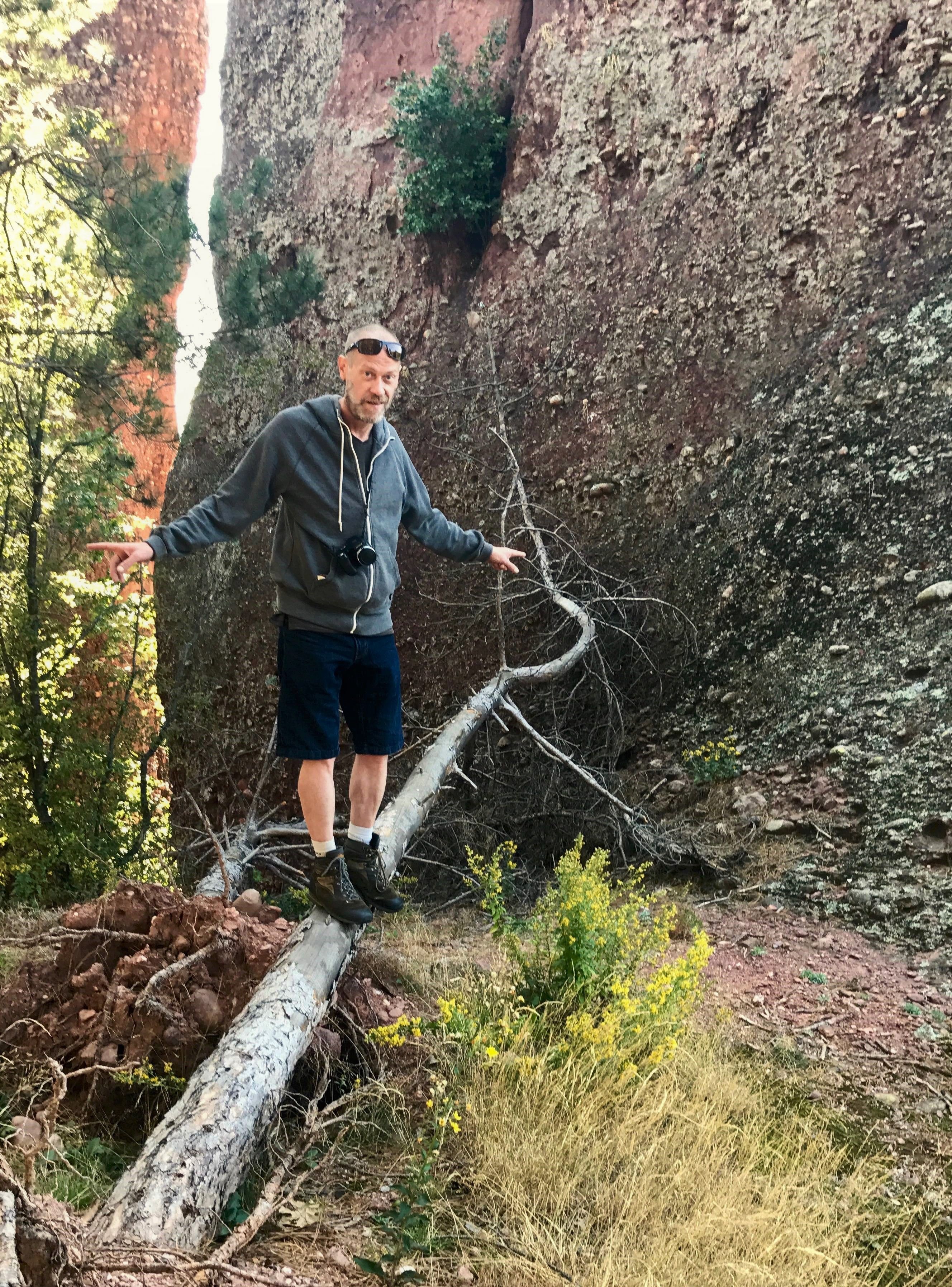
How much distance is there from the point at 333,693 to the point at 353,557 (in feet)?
1.54

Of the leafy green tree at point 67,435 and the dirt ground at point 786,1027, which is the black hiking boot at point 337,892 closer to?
the dirt ground at point 786,1027

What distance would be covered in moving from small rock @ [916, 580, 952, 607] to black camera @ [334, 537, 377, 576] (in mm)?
3748

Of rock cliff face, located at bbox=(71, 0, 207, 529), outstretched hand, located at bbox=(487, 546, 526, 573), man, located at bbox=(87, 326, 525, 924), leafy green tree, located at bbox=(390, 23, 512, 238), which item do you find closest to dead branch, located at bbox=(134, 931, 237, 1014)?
man, located at bbox=(87, 326, 525, 924)

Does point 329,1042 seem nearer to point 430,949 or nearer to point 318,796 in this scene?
point 318,796

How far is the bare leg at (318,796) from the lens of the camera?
2.99m

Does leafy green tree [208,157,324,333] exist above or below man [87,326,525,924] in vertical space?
above

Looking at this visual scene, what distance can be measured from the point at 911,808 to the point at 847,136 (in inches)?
210

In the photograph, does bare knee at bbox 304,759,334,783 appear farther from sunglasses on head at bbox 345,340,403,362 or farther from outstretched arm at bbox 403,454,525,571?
sunglasses on head at bbox 345,340,403,362

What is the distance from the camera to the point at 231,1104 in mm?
2201

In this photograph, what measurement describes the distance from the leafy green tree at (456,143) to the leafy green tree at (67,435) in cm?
287

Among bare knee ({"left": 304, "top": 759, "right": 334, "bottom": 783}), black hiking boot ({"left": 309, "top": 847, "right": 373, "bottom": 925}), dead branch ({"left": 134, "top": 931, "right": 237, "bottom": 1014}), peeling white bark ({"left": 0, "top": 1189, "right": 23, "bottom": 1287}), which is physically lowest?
dead branch ({"left": 134, "top": 931, "right": 237, "bottom": 1014})

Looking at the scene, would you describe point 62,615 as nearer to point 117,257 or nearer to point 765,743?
point 117,257

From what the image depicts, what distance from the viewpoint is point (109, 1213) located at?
1.85 m

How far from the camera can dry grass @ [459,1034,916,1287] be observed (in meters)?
1.95
